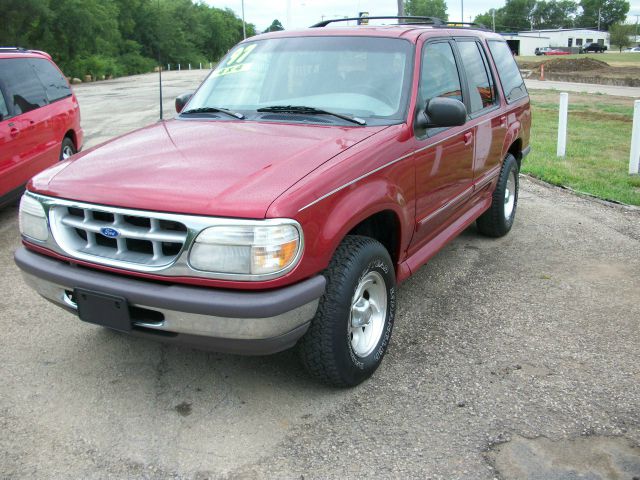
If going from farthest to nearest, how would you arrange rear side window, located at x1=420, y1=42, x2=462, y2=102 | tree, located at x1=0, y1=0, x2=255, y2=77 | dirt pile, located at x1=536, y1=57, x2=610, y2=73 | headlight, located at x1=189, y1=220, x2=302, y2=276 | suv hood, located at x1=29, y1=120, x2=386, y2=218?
dirt pile, located at x1=536, y1=57, x2=610, y2=73
tree, located at x1=0, y1=0, x2=255, y2=77
rear side window, located at x1=420, y1=42, x2=462, y2=102
suv hood, located at x1=29, y1=120, x2=386, y2=218
headlight, located at x1=189, y1=220, x2=302, y2=276

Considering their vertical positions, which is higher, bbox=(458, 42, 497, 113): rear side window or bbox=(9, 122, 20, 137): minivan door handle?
bbox=(458, 42, 497, 113): rear side window

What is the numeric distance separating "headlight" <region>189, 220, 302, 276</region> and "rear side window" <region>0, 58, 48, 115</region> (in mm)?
Answer: 4994

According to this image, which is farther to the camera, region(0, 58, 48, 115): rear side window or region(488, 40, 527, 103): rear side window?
region(0, 58, 48, 115): rear side window

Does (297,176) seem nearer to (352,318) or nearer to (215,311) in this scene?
(215,311)

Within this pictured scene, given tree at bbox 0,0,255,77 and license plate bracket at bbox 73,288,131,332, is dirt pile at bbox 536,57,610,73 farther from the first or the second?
license plate bracket at bbox 73,288,131,332

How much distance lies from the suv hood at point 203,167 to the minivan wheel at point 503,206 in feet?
8.43

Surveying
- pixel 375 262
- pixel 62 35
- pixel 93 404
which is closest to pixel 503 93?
pixel 375 262

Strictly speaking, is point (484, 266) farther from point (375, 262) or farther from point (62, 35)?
point (62, 35)

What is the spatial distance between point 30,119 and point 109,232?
477cm

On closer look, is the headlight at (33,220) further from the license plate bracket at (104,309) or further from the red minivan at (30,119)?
the red minivan at (30,119)

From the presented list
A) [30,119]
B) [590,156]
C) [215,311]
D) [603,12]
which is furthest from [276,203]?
[603,12]

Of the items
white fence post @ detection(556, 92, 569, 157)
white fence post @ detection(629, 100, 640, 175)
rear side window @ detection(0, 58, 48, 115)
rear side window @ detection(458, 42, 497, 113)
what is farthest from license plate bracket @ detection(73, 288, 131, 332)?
white fence post @ detection(556, 92, 569, 157)

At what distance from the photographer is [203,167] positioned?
122 inches

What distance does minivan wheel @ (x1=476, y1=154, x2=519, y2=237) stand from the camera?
5.82 metres
